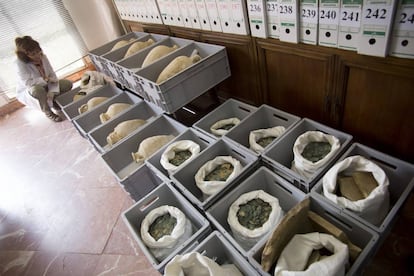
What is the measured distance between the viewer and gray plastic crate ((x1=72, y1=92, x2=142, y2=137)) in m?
2.06

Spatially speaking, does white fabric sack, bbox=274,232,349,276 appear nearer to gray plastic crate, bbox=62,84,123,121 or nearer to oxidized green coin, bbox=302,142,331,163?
oxidized green coin, bbox=302,142,331,163

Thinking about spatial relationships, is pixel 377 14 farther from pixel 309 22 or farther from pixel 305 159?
pixel 305 159

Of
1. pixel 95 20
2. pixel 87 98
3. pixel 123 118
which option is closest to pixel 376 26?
pixel 123 118

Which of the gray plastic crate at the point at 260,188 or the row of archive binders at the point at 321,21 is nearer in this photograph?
the row of archive binders at the point at 321,21

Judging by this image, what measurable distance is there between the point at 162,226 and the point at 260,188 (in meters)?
0.48

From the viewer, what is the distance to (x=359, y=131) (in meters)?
1.29

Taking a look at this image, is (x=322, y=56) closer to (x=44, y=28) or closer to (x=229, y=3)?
(x=229, y=3)

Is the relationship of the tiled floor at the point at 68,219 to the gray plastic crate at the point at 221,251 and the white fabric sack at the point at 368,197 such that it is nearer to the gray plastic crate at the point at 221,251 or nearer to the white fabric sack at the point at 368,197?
the white fabric sack at the point at 368,197

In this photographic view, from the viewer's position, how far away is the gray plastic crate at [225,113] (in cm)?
161

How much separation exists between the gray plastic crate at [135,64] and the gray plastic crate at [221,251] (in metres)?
1.13

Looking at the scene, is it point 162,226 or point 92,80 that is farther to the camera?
point 92,80

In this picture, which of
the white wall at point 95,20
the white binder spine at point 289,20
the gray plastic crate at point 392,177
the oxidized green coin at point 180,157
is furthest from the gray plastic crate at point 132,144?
the white wall at point 95,20

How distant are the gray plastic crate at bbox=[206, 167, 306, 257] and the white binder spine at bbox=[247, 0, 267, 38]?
71cm

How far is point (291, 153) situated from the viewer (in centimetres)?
135
